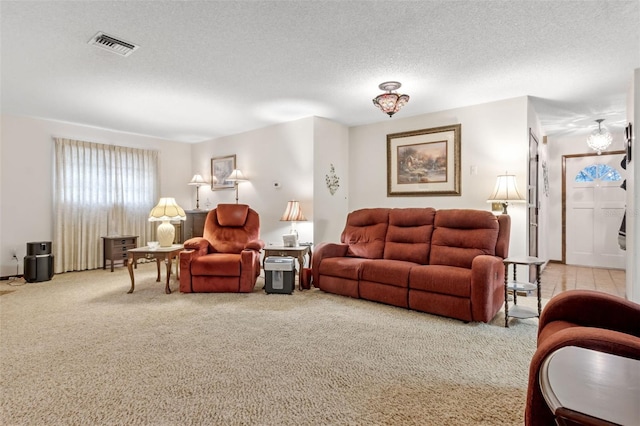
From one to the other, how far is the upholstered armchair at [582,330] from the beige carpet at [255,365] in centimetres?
54

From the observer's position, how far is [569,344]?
112cm

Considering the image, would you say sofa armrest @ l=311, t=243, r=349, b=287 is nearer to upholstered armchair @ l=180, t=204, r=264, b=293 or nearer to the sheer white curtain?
upholstered armchair @ l=180, t=204, r=264, b=293

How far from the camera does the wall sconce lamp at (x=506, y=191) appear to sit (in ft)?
12.5

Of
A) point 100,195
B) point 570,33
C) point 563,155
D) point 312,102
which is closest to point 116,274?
point 100,195

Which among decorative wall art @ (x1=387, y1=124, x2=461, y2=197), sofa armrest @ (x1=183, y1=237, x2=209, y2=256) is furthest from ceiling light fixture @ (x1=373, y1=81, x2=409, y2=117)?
sofa armrest @ (x1=183, y1=237, x2=209, y2=256)

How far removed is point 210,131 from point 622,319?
235 inches

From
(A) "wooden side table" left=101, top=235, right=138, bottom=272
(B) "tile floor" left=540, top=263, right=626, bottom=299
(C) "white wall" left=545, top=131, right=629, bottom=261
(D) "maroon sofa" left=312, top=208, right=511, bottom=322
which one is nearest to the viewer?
(D) "maroon sofa" left=312, top=208, right=511, bottom=322

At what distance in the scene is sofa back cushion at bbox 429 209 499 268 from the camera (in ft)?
11.1

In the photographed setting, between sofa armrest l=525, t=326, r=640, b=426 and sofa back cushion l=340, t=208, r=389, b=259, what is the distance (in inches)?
114

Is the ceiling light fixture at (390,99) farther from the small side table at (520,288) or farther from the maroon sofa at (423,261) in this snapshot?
the small side table at (520,288)

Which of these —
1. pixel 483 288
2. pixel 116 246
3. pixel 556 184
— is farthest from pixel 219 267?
pixel 556 184

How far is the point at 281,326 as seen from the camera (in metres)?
2.94

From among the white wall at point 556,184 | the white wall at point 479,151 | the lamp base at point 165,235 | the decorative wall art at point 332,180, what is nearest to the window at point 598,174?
the white wall at point 556,184

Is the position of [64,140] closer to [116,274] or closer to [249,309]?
[116,274]
